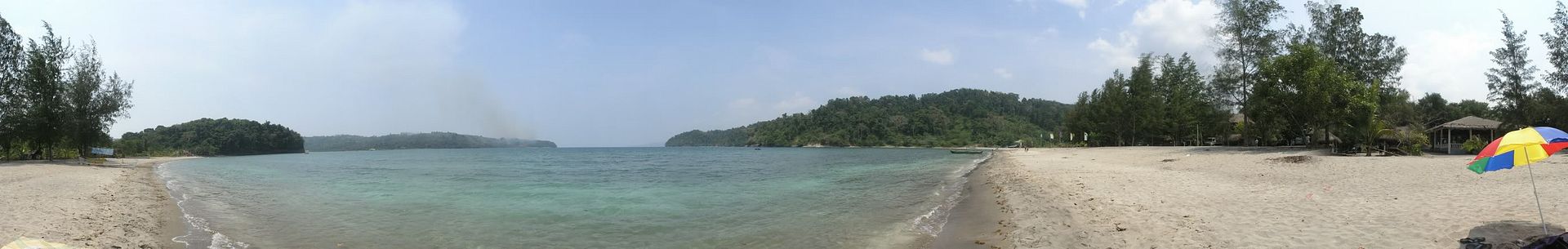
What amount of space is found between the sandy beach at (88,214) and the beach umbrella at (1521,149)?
53.5 feet

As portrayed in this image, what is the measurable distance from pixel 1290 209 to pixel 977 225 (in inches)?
173

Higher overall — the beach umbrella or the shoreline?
the beach umbrella

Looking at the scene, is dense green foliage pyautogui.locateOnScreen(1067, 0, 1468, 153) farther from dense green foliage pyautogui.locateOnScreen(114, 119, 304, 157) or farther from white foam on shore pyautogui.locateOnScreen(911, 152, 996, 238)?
dense green foliage pyautogui.locateOnScreen(114, 119, 304, 157)

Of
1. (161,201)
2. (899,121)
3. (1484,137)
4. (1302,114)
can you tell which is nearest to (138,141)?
(161,201)

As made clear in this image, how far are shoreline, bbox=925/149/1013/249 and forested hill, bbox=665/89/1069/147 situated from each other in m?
115

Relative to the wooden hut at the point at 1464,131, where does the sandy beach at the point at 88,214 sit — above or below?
below

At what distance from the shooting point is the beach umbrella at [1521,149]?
6.17 metres

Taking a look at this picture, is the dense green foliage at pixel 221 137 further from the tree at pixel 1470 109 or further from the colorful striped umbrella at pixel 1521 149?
the tree at pixel 1470 109

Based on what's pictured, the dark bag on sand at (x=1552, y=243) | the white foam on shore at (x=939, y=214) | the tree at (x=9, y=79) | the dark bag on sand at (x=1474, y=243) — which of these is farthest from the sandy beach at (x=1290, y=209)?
the tree at (x=9, y=79)

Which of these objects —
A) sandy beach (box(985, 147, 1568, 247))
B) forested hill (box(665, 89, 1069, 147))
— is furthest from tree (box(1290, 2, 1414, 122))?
forested hill (box(665, 89, 1069, 147))

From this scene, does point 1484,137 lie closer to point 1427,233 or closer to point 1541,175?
point 1541,175

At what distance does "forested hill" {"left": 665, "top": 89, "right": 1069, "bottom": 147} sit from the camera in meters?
137

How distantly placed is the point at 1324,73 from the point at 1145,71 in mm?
29879

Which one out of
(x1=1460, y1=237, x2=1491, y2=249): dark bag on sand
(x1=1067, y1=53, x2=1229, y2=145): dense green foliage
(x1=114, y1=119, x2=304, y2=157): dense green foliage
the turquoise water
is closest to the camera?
(x1=1460, y1=237, x2=1491, y2=249): dark bag on sand
